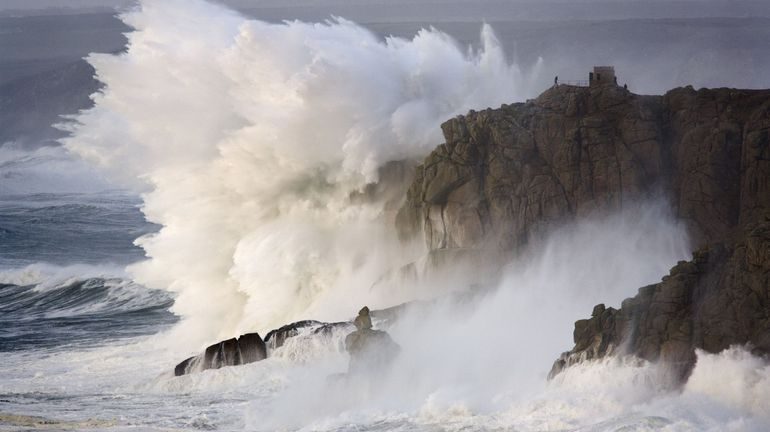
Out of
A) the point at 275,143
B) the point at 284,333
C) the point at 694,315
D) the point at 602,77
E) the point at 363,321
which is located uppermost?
→ the point at 275,143

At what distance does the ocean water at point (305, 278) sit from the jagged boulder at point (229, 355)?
49 cm

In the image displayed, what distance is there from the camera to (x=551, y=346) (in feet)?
93.1

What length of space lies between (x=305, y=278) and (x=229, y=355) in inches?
204

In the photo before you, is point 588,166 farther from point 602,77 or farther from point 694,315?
point 694,315

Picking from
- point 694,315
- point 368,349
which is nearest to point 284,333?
point 368,349

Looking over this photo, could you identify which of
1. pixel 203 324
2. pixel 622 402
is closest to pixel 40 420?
pixel 203 324

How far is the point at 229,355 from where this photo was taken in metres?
31.1

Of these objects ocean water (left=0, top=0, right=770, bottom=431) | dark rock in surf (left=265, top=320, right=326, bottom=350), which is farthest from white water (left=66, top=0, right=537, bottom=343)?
dark rock in surf (left=265, top=320, right=326, bottom=350)

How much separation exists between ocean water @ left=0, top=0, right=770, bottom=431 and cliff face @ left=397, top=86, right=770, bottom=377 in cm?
63

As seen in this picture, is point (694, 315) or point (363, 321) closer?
point (694, 315)

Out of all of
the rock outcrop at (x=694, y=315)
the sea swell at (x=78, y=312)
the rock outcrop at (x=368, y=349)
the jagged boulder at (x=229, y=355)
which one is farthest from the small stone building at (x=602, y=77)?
the sea swell at (x=78, y=312)

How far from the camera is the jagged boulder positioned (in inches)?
1220

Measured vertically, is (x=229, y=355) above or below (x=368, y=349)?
above

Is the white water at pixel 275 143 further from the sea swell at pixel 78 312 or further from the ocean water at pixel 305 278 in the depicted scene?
the sea swell at pixel 78 312
